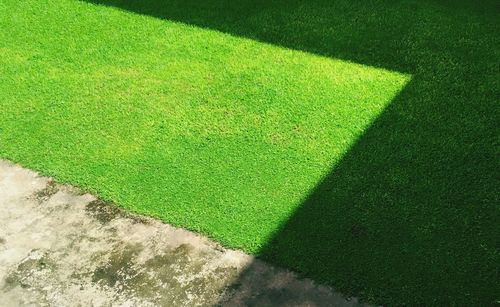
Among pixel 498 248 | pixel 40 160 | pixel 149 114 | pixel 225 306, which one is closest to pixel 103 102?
pixel 149 114

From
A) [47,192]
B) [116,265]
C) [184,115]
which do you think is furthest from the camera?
[184,115]

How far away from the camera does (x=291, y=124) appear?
4.08 metres

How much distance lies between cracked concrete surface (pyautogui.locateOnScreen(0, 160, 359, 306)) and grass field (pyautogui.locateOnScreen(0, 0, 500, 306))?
0.40 feet

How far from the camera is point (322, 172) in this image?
3631 millimetres

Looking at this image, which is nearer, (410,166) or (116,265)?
(116,265)

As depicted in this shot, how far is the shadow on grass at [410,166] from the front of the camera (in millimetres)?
2965

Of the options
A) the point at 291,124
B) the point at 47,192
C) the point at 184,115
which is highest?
the point at 291,124

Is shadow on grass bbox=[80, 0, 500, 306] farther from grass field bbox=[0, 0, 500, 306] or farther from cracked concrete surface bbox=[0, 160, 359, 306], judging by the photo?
cracked concrete surface bbox=[0, 160, 359, 306]

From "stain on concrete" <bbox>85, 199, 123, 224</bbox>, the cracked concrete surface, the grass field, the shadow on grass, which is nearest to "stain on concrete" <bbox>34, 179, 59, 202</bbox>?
the cracked concrete surface

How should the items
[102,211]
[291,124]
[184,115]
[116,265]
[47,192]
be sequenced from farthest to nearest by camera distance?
[184,115], [291,124], [47,192], [102,211], [116,265]

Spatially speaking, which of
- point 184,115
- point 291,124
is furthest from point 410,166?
point 184,115

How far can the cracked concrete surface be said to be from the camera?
298cm

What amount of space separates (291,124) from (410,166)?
0.96 meters

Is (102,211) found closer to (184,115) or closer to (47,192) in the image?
(47,192)
